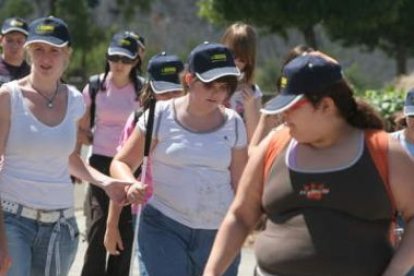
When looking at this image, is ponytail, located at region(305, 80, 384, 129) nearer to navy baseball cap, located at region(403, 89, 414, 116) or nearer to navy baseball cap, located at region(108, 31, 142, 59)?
navy baseball cap, located at region(403, 89, 414, 116)

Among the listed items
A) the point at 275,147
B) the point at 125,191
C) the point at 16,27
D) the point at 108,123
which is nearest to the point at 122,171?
the point at 125,191

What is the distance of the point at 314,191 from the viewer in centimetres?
403

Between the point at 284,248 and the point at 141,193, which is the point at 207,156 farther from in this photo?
the point at 284,248

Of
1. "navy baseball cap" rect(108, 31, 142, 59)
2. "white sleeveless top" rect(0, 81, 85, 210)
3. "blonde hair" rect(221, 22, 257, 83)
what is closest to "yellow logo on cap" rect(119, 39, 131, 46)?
"navy baseball cap" rect(108, 31, 142, 59)

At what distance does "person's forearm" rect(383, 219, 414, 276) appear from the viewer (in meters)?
3.99

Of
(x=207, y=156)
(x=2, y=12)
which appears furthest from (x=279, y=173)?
(x=2, y=12)

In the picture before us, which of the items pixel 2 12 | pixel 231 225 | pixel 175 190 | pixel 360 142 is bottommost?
pixel 2 12

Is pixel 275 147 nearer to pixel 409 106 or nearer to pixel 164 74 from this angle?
pixel 409 106

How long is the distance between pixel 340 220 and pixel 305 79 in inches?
19.6

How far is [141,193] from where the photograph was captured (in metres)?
5.52

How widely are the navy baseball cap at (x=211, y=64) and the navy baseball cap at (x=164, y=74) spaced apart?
1.43 meters

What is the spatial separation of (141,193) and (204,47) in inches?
30.0

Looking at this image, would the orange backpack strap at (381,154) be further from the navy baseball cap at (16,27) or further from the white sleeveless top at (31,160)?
the navy baseball cap at (16,27)

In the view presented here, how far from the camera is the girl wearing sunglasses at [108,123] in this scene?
313 inches
